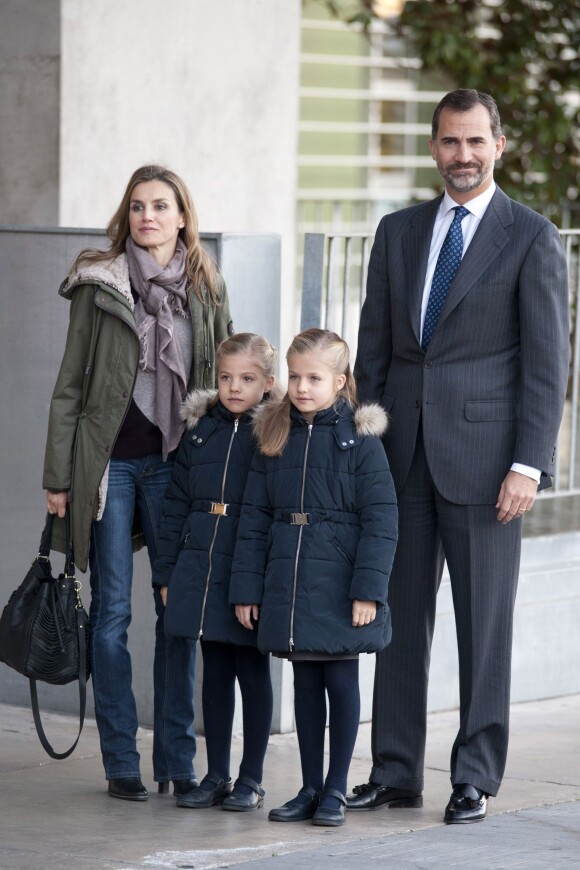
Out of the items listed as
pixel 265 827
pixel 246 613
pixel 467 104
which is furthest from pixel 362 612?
pixel 467 104

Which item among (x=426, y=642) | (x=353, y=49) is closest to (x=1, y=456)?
(x=426, y=642)

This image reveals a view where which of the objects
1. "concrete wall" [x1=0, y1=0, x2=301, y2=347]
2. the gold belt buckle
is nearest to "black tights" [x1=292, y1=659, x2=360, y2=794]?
the gold belt buckle

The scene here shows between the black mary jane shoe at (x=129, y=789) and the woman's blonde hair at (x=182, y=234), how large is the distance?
57.8 inches

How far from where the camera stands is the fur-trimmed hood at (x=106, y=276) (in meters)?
4.90

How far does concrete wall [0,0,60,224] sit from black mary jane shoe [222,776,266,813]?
9.17ft

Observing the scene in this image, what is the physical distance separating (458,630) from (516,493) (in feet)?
1.61

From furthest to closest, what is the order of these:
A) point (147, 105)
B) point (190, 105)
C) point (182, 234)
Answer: point (190, 105) → point (147, 105) → point (182, 234)

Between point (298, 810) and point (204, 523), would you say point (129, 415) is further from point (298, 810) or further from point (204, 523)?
point (298, 810)

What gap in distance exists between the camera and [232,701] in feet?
16.4

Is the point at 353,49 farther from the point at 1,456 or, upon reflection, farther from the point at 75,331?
the point at 75,331

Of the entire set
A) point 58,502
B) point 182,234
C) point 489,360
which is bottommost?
point 58,502

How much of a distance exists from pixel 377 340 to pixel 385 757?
1.25 metres

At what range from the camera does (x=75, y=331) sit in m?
→ 4.93

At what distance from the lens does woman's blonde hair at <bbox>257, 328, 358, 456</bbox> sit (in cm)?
470
